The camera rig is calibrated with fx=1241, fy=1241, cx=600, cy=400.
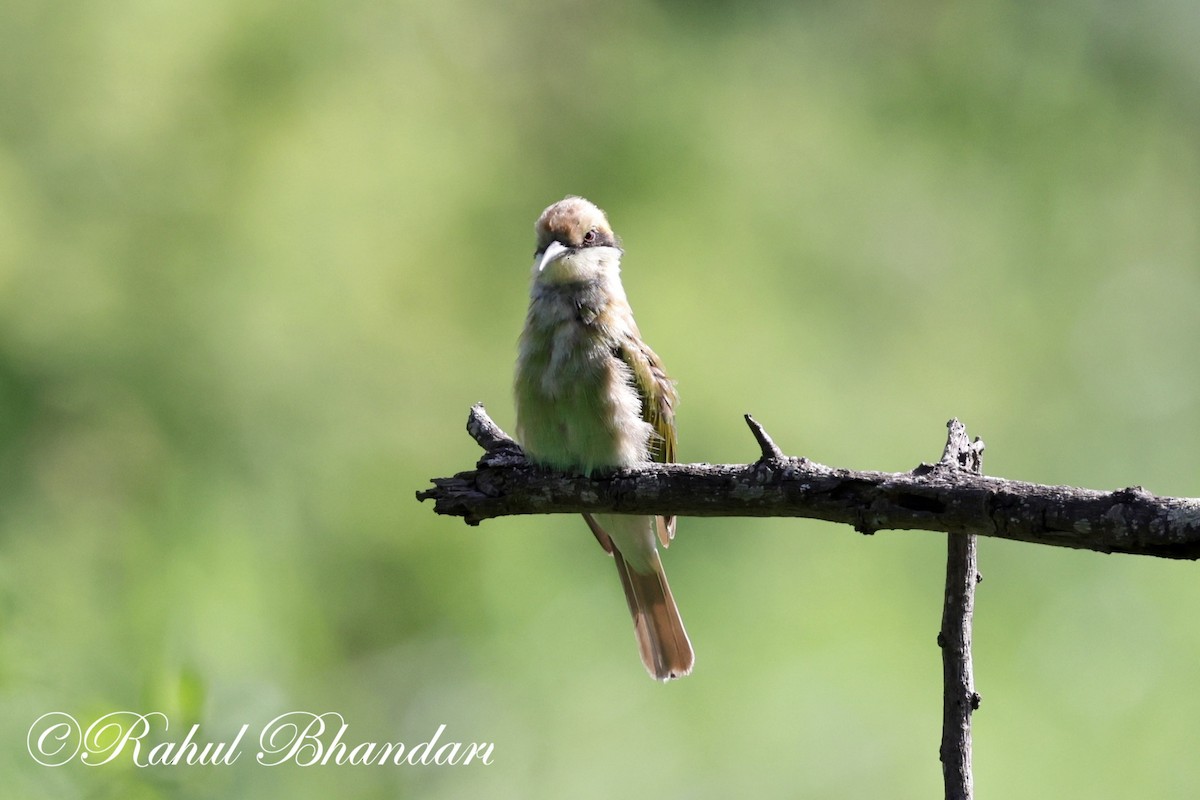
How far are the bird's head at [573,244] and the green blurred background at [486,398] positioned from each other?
1.98 metres

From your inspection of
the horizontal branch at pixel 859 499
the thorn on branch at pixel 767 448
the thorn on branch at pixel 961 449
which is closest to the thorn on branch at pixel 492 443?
the horizontal branch at pixel 859 499

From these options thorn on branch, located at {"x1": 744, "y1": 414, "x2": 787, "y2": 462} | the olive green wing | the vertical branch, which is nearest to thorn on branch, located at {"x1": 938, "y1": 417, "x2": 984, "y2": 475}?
the vertical branch

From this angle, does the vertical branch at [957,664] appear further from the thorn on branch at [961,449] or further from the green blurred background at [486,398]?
the green blurred background at [486,398]

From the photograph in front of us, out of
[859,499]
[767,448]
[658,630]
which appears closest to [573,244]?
[658,630]

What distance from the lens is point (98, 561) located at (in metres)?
5.12

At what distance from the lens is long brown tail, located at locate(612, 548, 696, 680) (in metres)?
3.38

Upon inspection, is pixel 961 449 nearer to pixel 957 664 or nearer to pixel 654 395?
pixel 957 664

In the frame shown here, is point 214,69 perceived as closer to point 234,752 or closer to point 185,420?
point 185,420

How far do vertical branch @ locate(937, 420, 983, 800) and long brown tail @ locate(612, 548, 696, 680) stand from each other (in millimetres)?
1201

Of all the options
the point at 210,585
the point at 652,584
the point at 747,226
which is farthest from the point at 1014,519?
the point at 747,226

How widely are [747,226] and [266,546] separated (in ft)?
10.8

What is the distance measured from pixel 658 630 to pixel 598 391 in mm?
814

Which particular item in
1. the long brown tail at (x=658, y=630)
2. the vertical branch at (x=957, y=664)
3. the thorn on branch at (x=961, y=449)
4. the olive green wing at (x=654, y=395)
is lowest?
the vertical branch at (x=957, y=664)

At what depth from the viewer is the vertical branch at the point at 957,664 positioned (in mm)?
2191
